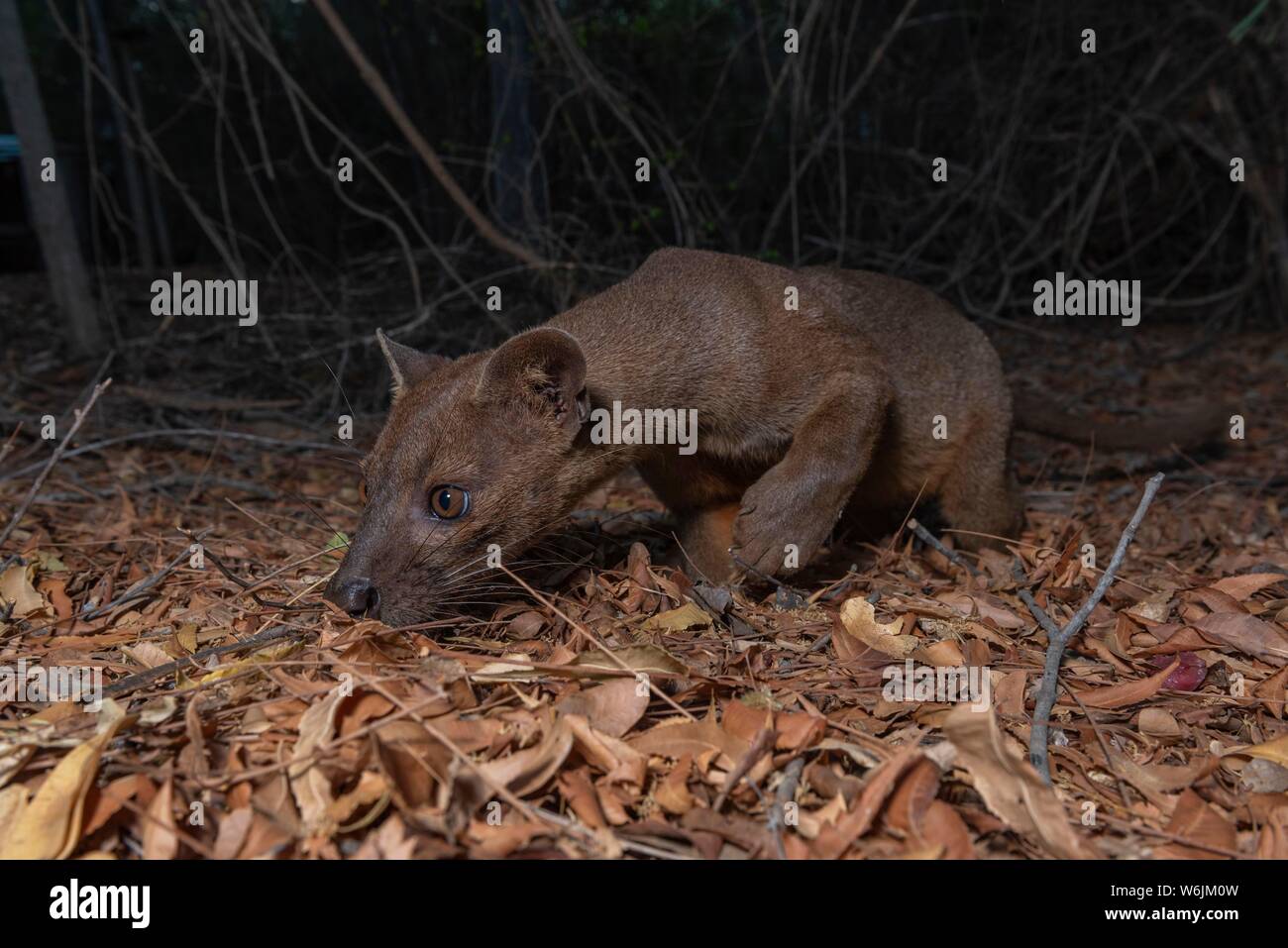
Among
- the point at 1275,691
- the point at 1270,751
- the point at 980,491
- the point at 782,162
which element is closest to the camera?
the point at 1270,751

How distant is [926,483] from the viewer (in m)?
4.39

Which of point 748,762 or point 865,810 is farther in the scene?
point 748,762

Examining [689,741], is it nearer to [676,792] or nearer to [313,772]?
[676,792]

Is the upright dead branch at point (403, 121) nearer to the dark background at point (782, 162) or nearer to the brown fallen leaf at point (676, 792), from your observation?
the dark background at point (782, 162)

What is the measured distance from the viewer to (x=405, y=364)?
3.67 m

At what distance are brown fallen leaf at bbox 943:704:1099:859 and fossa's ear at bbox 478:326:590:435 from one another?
1602 millimetres

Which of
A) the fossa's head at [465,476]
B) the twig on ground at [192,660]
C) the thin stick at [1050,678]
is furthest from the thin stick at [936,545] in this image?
the twig on ground at [192,660]

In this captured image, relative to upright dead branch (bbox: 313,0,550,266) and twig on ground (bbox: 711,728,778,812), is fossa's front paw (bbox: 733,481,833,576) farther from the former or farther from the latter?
upright dead branch (bbox: 313,0,550,266)

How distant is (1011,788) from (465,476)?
1812mm

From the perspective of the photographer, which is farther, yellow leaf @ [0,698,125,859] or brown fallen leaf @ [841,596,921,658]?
brown fallen leaf @ [841,596,921,658]

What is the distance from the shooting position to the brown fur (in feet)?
10.2

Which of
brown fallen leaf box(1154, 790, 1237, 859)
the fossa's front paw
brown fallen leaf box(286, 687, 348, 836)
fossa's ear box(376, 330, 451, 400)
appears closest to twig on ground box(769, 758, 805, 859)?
brown fallen leaf box(1154, 790, 1237, 859)

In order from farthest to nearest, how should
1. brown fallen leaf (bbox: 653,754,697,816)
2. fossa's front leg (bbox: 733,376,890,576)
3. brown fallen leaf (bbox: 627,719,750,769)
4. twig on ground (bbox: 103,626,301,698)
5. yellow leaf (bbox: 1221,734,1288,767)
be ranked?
1. fossa's front leg (bbox: 733,376,890,576)
2. twig on ground (bbox: 103,626,301,698)
3. yellow leaf (bbox: 1221,734,1288,767)
4. brown fallen leaf (bbox: 627,719,750,769)
5. brown fallen leaf (bbox: 653,754,697,816)

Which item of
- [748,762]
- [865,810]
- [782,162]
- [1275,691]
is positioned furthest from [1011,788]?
[782,162]
